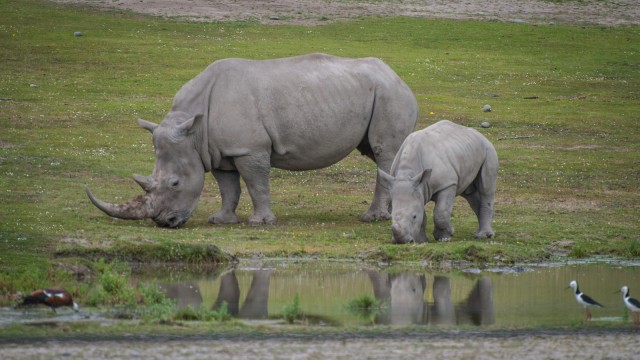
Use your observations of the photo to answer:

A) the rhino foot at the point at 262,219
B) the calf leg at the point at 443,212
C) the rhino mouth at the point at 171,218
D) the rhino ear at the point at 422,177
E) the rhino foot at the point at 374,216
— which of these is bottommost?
the rhino foot at the point at 374,216

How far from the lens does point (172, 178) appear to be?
23.4 m

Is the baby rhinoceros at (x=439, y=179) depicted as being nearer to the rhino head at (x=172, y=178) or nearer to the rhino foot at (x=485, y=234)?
the rhino foot at (x=485, y=234)

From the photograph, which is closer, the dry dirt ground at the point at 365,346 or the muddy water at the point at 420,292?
the dry dirt ground at the point at 365,346

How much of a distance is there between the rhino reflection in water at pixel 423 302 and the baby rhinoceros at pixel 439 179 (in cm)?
A: 229

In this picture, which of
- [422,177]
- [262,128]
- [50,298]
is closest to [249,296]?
[50,298]

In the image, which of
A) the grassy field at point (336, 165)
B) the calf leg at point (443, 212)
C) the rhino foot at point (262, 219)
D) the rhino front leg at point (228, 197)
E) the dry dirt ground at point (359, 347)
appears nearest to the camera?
the dry dirt ground at point (359, 347)

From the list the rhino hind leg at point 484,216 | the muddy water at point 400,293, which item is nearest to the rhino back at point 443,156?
the rhino hind leg at point 484,216

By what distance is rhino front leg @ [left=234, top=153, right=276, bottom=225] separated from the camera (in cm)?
2383

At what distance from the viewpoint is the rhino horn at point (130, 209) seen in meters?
23.0

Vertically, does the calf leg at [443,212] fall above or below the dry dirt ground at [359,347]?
below

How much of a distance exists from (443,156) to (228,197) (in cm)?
421

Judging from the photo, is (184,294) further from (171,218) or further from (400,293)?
(171,218)

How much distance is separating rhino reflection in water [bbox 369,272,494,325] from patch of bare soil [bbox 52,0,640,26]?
1381 inches

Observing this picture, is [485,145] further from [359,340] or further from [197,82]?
[359,340]
